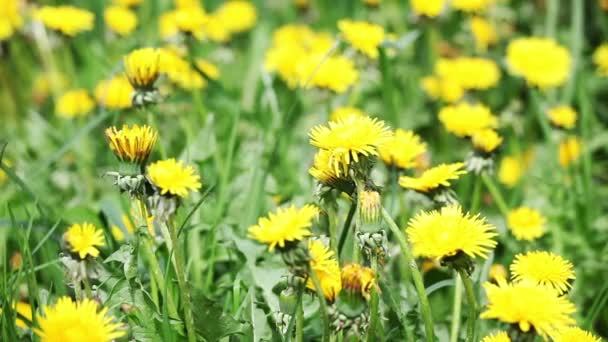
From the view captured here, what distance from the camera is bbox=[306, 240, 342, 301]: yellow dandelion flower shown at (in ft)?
4.51

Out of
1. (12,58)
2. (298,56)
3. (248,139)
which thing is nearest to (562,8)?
(298,56)

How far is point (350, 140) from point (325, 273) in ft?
0.74

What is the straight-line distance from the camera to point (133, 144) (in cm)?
140

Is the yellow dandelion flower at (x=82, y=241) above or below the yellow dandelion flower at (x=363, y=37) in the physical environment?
below

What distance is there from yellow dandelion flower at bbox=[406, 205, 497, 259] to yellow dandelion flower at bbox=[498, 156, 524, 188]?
133cm

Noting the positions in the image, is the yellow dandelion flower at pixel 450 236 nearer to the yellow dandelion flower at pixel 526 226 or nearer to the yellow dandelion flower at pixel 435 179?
the yellow dandelion flower at pixel 435 179

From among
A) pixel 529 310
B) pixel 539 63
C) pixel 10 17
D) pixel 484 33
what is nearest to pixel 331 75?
pixel 539 63

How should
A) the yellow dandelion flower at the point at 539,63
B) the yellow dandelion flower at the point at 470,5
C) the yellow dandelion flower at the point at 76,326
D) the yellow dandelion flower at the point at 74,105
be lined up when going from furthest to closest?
the yellow dandelion flower at the point at 470,5, the yellow dandelion flower at the point at 74,105, the yellow dandelion flower at the point at 539,63, the yellow dandelion flower at the point at 76,326

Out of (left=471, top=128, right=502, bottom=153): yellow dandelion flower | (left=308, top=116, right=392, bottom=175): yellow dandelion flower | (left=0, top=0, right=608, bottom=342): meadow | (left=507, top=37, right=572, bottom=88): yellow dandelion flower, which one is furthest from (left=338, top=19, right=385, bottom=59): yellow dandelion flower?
(left=308, top=116, right=392, bottom=175): yellow dandelion flower

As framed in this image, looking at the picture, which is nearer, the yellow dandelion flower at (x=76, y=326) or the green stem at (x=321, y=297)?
the yellow dandelion flower at (x=76, y=326)

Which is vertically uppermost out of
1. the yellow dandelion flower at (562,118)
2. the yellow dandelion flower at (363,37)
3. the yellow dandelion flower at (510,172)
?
the yellow dandelion flower at (363,37)

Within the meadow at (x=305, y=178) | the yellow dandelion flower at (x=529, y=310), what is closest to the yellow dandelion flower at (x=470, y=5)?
the meadow at (x=305, y=178)

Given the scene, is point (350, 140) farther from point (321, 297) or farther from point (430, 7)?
point (430, 7)

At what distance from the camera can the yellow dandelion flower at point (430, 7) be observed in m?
2.89
